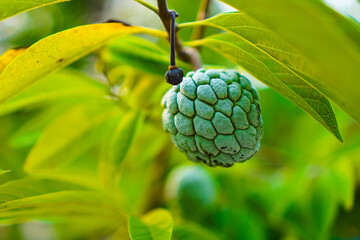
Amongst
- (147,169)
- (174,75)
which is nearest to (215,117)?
(174,75)

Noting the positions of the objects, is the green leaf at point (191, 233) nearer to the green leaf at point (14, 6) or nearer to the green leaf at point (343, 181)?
the green leaf at point (343, 181)

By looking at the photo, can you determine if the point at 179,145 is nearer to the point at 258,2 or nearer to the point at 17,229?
the point at 258,2

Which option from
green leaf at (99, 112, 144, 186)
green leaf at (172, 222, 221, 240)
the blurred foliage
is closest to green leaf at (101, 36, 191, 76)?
the blurred foliage

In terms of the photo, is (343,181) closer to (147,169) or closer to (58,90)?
(147,169)

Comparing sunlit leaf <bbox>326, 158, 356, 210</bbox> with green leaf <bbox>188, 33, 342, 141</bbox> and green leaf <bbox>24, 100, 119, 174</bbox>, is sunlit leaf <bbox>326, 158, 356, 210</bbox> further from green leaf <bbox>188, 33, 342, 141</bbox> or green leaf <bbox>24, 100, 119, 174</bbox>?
green leaf <bbox>24, 100, 119, 174</bbox>

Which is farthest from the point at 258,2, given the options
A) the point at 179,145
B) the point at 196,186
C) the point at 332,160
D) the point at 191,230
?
the point at 332,160

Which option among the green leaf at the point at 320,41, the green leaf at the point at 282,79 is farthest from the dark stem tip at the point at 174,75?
the green leaf at the point at 320,41
